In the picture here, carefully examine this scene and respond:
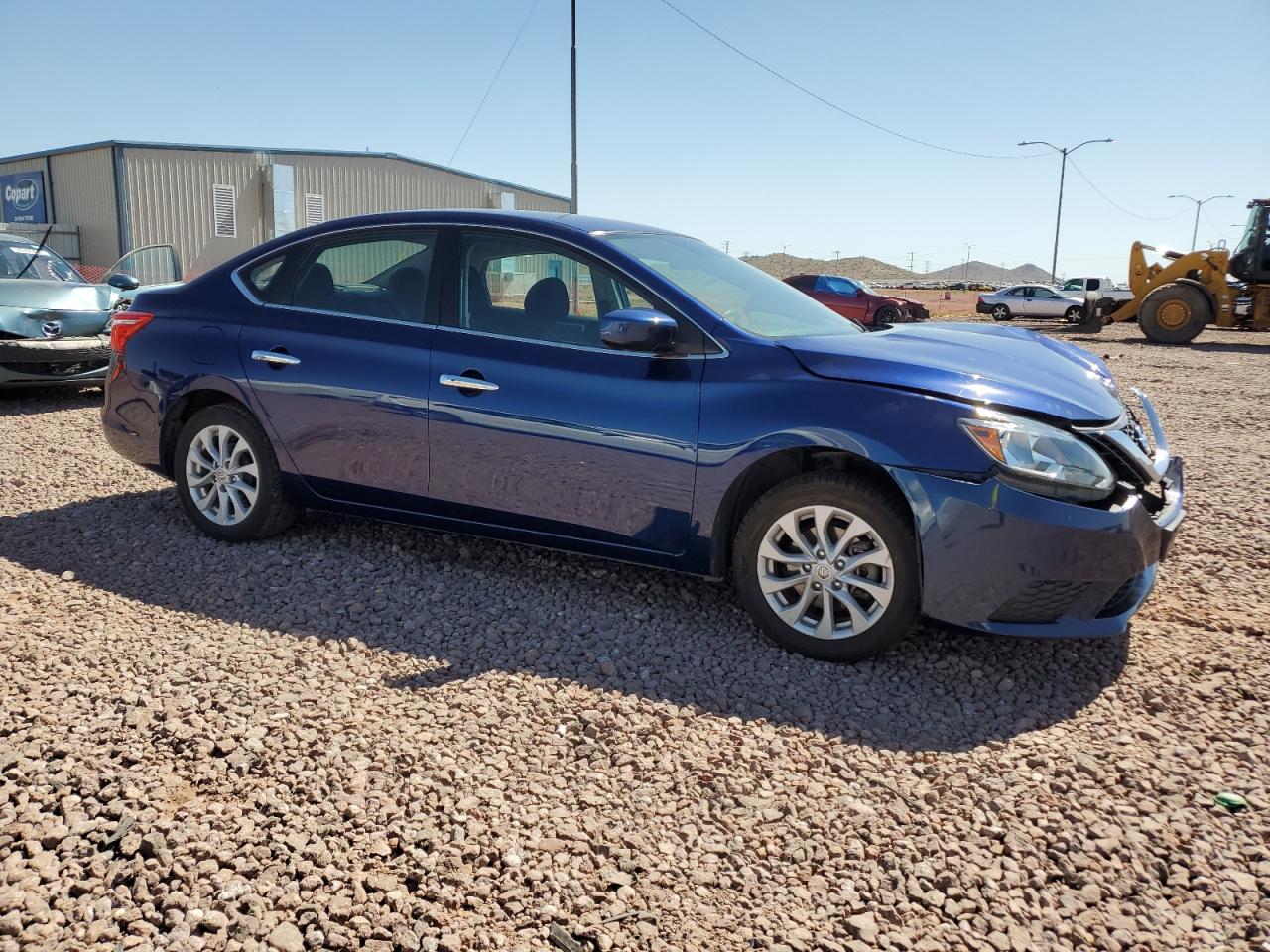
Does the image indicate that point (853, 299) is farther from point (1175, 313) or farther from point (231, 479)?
point (231, 479)

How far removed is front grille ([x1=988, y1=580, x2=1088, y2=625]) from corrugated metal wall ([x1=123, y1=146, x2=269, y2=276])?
85.1 ft

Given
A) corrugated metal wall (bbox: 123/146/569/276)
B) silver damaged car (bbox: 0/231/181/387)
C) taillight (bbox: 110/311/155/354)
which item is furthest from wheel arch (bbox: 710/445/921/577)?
corrugated metal wall (bbox: 123/146/569/276)

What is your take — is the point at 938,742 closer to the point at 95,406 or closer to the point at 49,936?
the point at 49,936

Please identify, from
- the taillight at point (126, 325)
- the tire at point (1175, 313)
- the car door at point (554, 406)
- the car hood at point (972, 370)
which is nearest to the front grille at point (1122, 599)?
the car hood at point (972, 370)

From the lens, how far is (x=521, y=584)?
4.38 meters

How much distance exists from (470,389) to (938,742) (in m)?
2.33

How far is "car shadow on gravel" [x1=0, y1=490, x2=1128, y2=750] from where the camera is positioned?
10.9 ft

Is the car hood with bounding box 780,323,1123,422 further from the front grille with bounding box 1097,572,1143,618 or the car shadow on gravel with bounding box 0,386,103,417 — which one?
the car shadow on gravel with bounding box 0,386,103,417

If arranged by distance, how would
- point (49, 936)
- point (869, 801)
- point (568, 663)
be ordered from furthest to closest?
point (568, 663)
point (869, 801)
point (49, 936)

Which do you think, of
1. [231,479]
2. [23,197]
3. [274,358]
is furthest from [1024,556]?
[23,197]

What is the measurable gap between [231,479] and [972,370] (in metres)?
3.52

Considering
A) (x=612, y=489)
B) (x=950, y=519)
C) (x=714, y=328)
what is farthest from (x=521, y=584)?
(x=950, y=519)

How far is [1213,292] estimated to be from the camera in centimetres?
2184

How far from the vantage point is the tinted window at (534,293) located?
4.11 m
